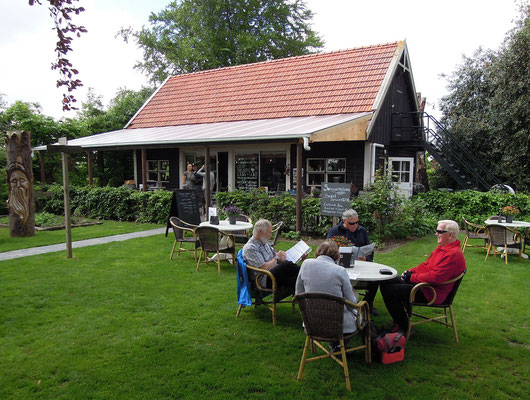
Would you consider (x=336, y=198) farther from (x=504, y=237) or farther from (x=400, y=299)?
(x=400, y=299)

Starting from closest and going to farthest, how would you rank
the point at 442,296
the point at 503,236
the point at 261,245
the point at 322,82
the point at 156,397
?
the point at 156,397, the point at 442,296, the point at 261,245, the point at 503,236, the point at 322,82

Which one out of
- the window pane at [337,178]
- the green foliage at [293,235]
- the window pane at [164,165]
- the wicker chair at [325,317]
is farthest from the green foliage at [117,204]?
the wicker chair at [325,317]

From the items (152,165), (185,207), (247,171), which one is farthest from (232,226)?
(152,165)

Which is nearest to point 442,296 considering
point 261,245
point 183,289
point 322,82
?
point 261,245

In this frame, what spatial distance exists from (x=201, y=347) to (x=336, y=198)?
14.7 feet

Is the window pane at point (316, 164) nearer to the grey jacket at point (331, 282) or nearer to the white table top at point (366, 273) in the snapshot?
the white table top at point (366, 273)

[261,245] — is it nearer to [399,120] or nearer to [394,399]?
[394,399]

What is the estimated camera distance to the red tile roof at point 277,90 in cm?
1271

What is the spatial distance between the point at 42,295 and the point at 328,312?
4.05 metres

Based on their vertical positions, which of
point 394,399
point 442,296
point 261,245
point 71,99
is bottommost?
point 394,399

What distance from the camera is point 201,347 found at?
3717 mm

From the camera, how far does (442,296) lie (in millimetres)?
3799

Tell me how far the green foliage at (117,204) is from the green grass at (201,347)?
17.9 feet

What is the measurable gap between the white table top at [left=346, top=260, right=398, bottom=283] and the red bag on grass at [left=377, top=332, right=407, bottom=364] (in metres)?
0.54
